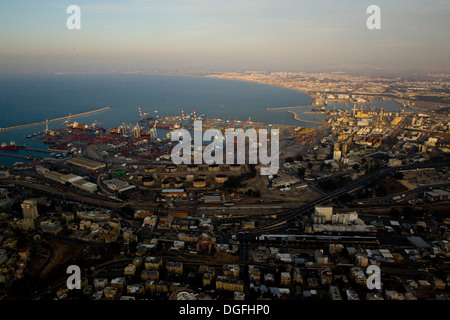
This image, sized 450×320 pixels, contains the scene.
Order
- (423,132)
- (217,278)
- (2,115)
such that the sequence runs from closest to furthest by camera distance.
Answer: (217,278) → (423,132) → (2,115)

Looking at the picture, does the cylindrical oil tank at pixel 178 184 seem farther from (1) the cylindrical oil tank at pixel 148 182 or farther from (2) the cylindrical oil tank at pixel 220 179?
(2) the cylindrical oil tank at pixel 220 179

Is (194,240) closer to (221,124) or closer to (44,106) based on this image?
(221,124)

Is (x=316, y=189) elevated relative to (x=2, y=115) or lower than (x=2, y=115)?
lower

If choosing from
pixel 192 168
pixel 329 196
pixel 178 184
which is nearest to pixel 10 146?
pixel 192 168

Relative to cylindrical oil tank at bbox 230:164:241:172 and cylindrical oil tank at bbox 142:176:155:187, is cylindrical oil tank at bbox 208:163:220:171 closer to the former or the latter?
cylindrical oil tank at bbox 230:164:241:172

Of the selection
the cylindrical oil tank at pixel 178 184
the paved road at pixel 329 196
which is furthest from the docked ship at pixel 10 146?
the paved road at pixel 329 196

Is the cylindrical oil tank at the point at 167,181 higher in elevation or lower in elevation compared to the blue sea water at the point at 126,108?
lower

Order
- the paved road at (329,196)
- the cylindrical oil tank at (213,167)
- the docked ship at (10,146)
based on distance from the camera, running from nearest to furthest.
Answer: the paved road at (329,196), the cylindrical oil tank at (213,167), the docked ship at (10,146)

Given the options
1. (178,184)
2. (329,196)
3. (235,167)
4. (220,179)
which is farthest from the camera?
(235,167)

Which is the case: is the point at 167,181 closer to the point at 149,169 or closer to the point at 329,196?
the point at 149,169
